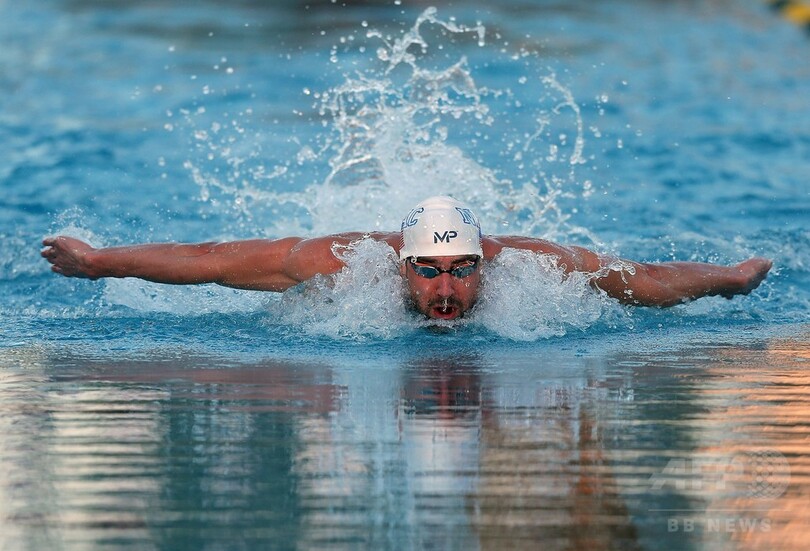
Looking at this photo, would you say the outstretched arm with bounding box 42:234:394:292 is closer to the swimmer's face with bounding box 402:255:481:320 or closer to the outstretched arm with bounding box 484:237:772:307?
the swimmer's face with bounding box 402:255:481:320

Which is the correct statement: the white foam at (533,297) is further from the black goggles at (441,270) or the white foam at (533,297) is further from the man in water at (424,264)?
the black goggles at (441,270)

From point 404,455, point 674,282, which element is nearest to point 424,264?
point 674,282

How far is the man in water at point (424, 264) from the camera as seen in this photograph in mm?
6820

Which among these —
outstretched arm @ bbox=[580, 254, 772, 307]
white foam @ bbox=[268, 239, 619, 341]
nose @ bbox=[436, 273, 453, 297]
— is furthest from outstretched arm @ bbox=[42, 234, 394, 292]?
outstretched arm @ bbox=[580, 254, 772, 307]

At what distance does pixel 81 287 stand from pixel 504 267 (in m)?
3.14

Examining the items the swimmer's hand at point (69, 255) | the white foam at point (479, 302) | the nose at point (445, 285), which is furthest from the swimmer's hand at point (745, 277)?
the swimmer's hand at point (69, 255)

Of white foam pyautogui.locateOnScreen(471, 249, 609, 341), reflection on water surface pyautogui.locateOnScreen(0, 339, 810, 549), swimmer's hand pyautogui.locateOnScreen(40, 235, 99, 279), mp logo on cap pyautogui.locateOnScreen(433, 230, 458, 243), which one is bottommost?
reflection on water surface pyautogui.locateOnScreen(0, 339, 810, 549)

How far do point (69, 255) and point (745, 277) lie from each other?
3.80 metres

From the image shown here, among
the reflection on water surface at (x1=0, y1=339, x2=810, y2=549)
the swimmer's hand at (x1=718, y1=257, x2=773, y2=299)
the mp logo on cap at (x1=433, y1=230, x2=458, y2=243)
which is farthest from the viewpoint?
the swimmer's hand at (x1=718, y1=257, x2=773, y2=299)

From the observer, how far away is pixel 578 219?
11.1 m

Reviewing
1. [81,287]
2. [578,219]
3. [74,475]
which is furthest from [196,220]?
[74,475]

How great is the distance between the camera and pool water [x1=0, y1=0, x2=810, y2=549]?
3.58 meters

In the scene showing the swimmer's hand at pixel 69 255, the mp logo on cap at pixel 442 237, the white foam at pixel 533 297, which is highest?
the swimmer's hand at pixel 69 255

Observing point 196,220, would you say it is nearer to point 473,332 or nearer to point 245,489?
point 473,332
